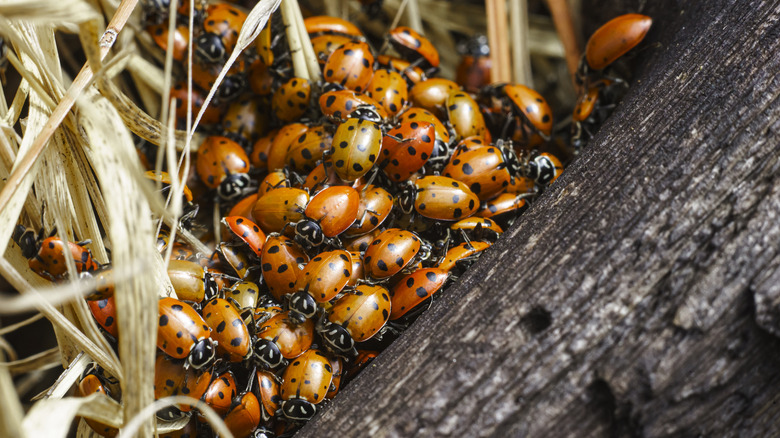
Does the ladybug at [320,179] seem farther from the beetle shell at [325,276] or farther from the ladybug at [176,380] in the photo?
the ladybug at [176,380]

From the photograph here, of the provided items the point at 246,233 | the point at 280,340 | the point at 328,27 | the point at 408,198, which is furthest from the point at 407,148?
the point at 328,27

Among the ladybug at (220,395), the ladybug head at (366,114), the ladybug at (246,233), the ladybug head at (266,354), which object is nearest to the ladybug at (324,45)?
the ladybug head at (366,114)

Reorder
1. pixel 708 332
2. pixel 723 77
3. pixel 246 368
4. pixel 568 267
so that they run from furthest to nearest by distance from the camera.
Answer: pixel 246 368, pixel 723 77, pixel 568 267, pixel 708 332

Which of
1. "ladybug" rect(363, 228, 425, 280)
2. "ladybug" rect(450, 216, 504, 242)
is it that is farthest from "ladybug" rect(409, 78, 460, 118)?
"ladybug" rect(363, 228, 425, 280)

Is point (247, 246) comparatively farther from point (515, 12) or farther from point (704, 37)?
point (515, 12)

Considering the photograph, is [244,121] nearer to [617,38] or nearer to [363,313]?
[363,313]

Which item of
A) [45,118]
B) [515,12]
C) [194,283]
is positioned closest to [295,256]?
[194,283]
